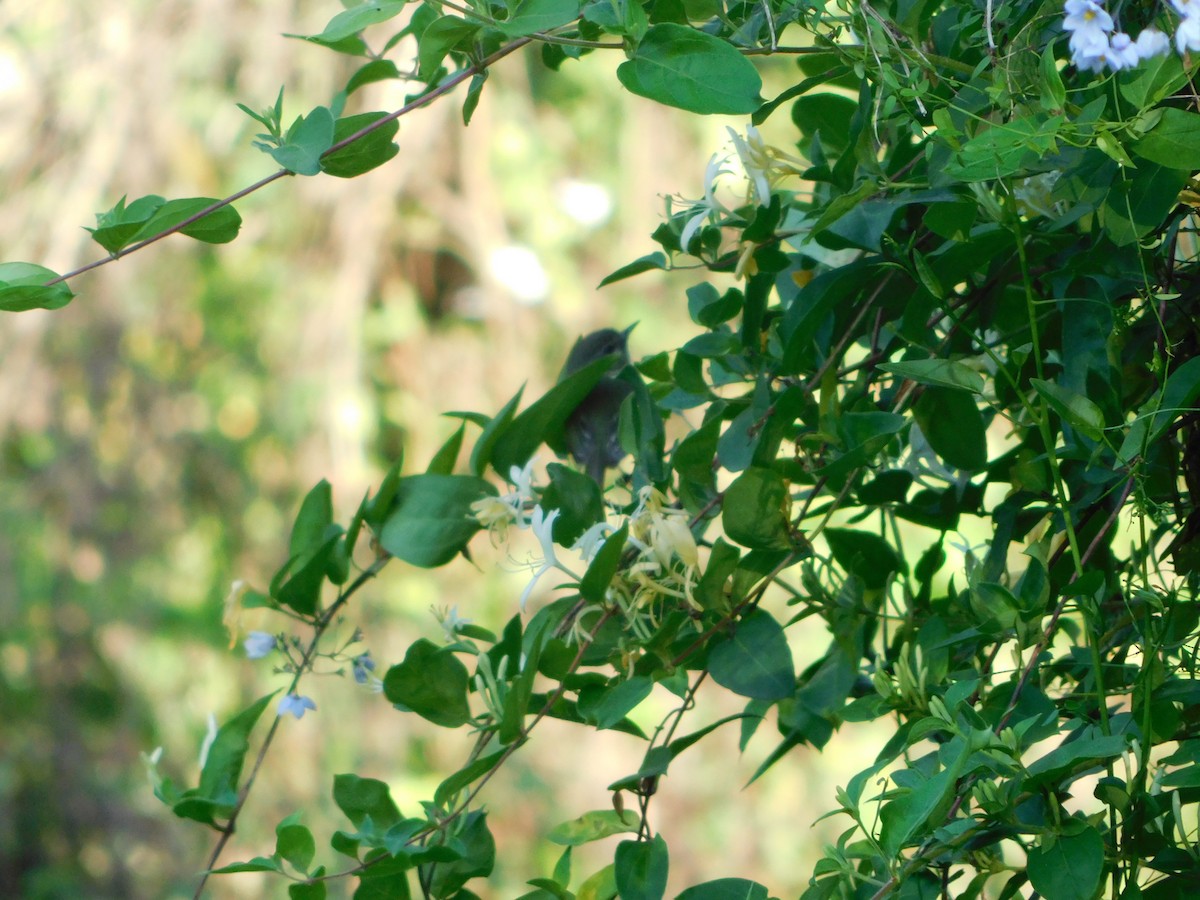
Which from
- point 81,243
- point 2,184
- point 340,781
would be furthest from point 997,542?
point 2,184

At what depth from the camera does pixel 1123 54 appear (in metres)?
0.25

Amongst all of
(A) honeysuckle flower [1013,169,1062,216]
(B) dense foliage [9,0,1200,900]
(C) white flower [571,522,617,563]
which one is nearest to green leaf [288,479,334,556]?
(B) dense foliage [9,0,1200,900]

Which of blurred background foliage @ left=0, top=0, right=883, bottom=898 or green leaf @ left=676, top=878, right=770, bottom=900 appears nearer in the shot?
green leaf @ left=676, top=878, right=770, bottom=900

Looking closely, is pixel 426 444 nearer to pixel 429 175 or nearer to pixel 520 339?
pixel 520 339

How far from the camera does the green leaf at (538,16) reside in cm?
→ 28

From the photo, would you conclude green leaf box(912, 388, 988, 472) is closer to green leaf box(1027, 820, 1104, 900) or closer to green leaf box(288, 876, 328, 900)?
green leaf box(1027, 820, 1104, 900)

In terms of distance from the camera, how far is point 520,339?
1530mm

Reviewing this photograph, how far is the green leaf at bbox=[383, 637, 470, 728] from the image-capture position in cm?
32

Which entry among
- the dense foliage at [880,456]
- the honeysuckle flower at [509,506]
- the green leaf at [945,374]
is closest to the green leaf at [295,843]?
the dense foliage at [880,456]

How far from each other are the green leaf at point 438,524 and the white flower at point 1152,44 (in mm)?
224

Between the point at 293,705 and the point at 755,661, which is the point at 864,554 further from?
the point at 293,705

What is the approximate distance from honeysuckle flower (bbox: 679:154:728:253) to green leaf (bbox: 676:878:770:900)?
0.18 metres

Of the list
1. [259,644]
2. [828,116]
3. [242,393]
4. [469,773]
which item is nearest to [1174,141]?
[828,116]

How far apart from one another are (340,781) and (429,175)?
122 cm
